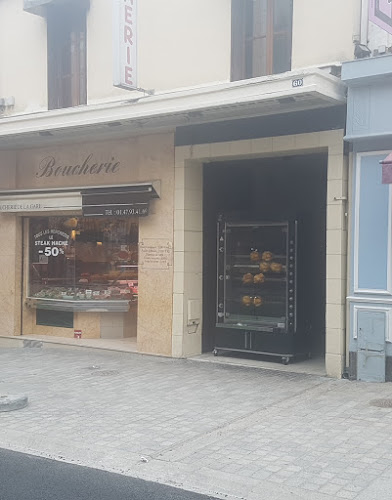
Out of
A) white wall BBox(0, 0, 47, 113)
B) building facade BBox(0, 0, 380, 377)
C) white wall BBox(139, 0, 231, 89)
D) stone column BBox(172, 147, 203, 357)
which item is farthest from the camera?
white wall BBox(0, 0, 47, 113)

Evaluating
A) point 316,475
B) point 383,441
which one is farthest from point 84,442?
point 383,441

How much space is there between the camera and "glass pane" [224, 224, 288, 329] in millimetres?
10375

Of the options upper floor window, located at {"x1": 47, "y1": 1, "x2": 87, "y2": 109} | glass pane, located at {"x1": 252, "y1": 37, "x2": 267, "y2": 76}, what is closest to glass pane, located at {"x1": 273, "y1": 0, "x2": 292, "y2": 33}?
glass pane, located at {"x1": 252, "y1": 37, "x2": 267, "y2": 76}

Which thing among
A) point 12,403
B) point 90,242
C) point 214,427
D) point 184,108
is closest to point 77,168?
point 90,242

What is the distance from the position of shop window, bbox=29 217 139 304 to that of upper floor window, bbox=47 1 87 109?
7.47ft

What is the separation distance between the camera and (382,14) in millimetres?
8094

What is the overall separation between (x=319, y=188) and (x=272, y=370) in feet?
10.6

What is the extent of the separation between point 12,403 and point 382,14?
6465 millimetres

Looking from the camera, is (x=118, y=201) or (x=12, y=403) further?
(x=118, y=201)

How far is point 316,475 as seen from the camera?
535cm

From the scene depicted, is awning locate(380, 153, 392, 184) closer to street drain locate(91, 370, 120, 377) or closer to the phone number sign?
the phone number sign

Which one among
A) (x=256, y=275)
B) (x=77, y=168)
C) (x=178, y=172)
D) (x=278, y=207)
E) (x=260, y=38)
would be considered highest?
(x=260, y=38)

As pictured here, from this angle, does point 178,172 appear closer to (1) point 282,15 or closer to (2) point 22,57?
(1) point 282,15

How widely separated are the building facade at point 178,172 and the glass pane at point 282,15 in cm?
2
